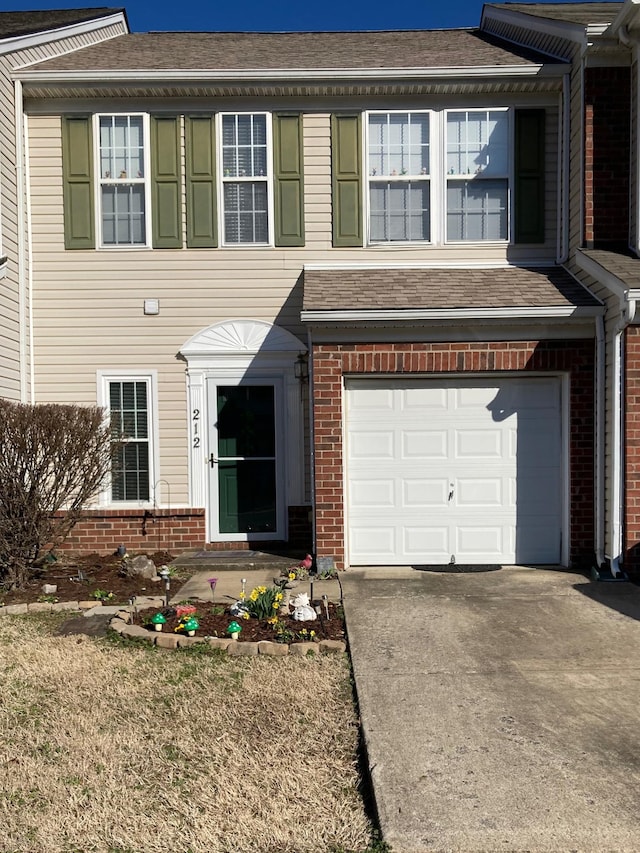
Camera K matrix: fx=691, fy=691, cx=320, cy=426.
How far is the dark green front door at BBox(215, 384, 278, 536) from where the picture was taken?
877 centimetres

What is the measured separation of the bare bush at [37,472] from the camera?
6543mm

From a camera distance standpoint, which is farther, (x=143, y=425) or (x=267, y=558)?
(x=143, y=425)

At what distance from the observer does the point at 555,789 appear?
10.5 feet

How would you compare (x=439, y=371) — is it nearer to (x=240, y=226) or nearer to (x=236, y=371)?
(x=236, y=371)

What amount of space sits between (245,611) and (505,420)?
3.73 m

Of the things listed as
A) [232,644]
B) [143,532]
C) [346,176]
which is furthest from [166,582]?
[346,176]

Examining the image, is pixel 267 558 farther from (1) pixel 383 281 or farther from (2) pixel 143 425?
(1) pixel 383 281

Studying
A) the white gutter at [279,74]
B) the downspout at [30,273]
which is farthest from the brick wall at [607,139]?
the downspout at [30,273]

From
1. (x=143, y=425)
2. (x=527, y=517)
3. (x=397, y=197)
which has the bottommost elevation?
(x=527, y=517)

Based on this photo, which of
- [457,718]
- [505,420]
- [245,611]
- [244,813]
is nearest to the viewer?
[244,813]

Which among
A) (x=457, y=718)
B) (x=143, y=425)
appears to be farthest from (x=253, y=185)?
(x=457, y=718)

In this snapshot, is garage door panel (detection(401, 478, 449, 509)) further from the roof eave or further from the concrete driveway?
the roof eave

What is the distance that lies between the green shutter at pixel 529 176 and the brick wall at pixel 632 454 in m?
2.37

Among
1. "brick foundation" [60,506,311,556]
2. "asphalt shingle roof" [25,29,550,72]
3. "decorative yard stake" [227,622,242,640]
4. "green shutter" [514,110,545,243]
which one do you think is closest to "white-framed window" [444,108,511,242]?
"green shutter" [514,110,545,243]
